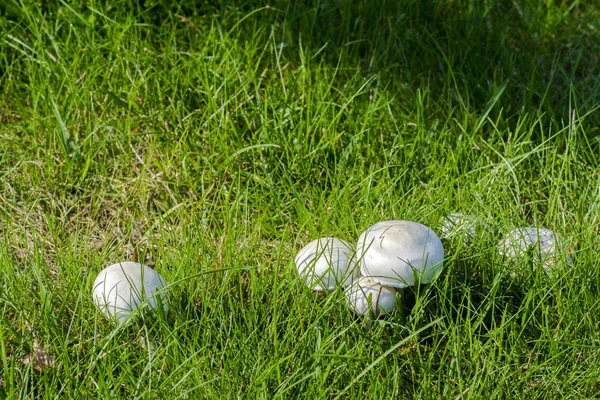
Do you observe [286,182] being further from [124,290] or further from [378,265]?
[124,290]

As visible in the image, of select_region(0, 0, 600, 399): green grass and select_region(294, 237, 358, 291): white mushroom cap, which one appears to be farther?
select_region(294, 237, 358, 291): white mushroom cap

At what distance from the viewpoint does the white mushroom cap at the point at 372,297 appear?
7.72 ft

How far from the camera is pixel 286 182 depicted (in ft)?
10.1

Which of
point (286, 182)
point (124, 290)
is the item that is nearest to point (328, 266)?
point (124, 290)

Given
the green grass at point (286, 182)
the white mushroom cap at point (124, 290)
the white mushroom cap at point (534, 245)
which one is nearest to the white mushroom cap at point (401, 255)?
the green grass at point (286, 182)

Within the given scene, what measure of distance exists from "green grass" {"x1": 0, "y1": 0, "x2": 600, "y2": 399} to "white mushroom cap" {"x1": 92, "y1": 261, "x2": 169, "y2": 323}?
7cm

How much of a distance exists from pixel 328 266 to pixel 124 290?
63 cm

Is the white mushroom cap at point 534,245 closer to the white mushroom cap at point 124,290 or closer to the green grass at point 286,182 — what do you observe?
the green grass at point 286,182

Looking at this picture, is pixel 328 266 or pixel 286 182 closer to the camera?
pixel 328 266

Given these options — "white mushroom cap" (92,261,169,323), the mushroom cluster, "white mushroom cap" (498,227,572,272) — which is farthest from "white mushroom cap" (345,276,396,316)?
"white mushroom cap" (92,261,169,323)

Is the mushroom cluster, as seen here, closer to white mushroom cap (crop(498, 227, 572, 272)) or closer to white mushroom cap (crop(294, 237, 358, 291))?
white mushroom cap (crop(294, 237, 358, 291))

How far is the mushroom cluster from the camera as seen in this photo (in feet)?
7.61

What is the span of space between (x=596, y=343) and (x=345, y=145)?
51.8 inches

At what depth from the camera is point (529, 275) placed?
2506mm
